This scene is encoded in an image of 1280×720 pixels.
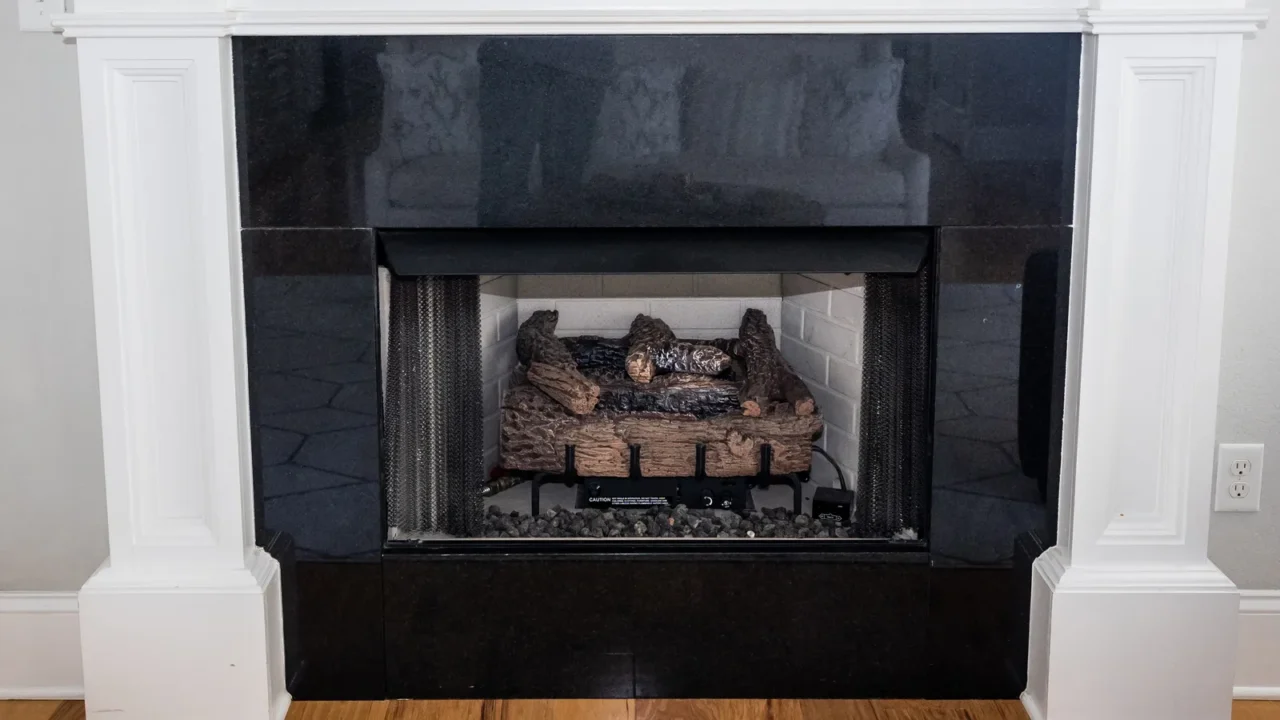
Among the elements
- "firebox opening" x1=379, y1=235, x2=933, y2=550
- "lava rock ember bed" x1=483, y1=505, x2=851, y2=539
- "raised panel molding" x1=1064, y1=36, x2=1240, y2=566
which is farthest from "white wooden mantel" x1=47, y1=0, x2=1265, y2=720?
"lava rock ember bed" x1=483, y1=505, x2=851, y2=539

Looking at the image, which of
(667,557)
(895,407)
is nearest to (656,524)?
(667,557)

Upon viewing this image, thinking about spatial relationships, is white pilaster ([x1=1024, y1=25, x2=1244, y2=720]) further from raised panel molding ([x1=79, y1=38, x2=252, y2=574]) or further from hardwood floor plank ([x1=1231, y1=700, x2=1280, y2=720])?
raised panel molding ([x1=79, y1=38, x2=252, y2=574])

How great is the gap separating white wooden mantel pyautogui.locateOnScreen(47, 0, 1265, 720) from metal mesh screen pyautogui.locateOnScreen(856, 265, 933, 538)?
0.22 m

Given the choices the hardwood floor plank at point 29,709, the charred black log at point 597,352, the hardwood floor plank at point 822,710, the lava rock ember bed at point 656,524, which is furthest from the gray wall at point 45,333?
the hardwood floor plank at point 822,710

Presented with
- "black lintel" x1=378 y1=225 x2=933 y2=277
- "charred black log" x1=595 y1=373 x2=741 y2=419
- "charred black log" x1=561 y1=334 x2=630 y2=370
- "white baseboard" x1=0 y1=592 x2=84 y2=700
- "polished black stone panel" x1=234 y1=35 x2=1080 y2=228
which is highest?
"polished black stone panel" x1=234 y1=35 x2=1080 y2=228

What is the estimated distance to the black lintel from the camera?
1807 millimetres

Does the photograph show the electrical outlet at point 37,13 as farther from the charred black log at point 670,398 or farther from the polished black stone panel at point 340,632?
the charred black log at point 670,398

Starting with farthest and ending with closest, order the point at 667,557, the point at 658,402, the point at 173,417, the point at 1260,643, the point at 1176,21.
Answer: the point at 658,402
the point at 1260,643
the point at 667,557
the point at 173,417
the point at 1176,21

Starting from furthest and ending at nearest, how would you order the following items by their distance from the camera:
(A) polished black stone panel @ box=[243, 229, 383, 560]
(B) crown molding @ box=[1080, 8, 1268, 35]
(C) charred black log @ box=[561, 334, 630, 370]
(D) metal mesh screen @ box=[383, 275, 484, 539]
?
(C) charred black log @ box=[561, 334, 630, 370]
(D) metal mesh screen @ box=[383, 275, 484, 539]
(A) polished black stone panel @ box=[243, 229, 383, 560]
(B) crown molding @ box=[1080, 8, 1268, 35]

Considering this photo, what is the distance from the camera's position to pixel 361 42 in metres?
1.71

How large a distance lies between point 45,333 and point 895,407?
4.57 feet

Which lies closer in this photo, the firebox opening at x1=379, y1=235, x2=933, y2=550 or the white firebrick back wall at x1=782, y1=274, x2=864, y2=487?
the firebox opening at x1=379, y1=235, x2=933, y2=550

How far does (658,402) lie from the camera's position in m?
2.12

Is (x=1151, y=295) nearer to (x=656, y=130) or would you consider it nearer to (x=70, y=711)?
(x=656, y=130)
